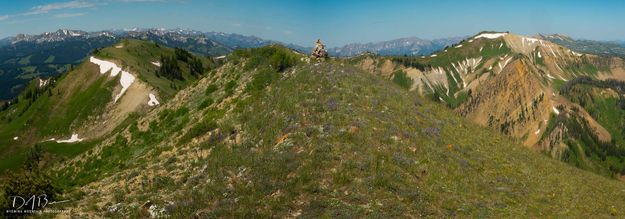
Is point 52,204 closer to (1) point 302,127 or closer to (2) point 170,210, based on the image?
(2) point 170,210

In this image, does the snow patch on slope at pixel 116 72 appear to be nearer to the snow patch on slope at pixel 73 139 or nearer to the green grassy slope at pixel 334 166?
the snow patch on slope at pixel 73 139

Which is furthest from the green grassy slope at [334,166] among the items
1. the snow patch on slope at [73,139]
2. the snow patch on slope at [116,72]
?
the snow patch on slope at [116,72]

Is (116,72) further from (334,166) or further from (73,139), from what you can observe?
(334,166)

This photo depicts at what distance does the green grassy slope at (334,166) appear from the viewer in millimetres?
24516

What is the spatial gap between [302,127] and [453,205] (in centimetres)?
1328

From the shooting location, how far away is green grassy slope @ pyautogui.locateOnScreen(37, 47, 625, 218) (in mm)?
24516

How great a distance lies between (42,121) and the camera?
130875 millimetres

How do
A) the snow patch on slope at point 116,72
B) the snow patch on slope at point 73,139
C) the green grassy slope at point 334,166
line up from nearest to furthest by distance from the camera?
the green grassy slope at point 334,166
the snow patch on slope at point 73,139
the snow patch on slope at point 116,72

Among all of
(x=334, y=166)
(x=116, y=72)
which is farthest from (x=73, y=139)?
(x=334, y=166)

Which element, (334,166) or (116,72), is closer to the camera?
(334,166)

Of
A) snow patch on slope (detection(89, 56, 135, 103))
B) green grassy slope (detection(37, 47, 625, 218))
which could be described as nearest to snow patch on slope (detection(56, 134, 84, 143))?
snow patch on slope (detection(89, 56, 135, 103))

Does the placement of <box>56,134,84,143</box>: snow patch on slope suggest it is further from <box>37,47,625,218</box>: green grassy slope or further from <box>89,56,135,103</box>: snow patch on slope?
<box>37,47,625,218</box>: green grassy slope

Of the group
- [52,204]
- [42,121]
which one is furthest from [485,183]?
[42,121]

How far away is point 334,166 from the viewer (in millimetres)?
27234
